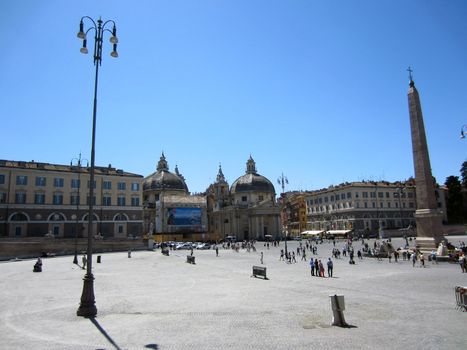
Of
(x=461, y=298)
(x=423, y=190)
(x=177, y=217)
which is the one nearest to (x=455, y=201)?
(x=177, y=217)

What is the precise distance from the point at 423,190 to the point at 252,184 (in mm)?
62941

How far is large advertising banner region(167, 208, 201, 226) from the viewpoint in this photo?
72.1 m

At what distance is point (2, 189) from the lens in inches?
1950

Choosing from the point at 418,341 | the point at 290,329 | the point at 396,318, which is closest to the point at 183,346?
the point at 290,329

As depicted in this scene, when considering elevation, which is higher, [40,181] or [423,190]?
[40,181]

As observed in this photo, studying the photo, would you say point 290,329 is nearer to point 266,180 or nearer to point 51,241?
point 51,241

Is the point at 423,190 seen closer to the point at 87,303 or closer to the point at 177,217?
the point at 87,303

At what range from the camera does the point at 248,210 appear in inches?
3435

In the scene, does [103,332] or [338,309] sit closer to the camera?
[103,332]

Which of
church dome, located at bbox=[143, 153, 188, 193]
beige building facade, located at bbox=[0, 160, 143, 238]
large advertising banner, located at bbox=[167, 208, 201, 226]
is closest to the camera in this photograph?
beige building facade, located at bbox=[0, 160, 143, 238]

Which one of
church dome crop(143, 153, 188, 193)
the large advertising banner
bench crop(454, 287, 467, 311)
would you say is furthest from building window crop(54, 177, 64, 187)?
bench crop(454, 287, 467, 311)

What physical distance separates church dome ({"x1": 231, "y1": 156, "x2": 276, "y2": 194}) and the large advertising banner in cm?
1981

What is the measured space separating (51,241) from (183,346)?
4168 centimetres

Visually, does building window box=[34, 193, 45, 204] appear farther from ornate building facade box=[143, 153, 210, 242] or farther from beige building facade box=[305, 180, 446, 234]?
beige building facade box=[305, 180, 446, 234]
